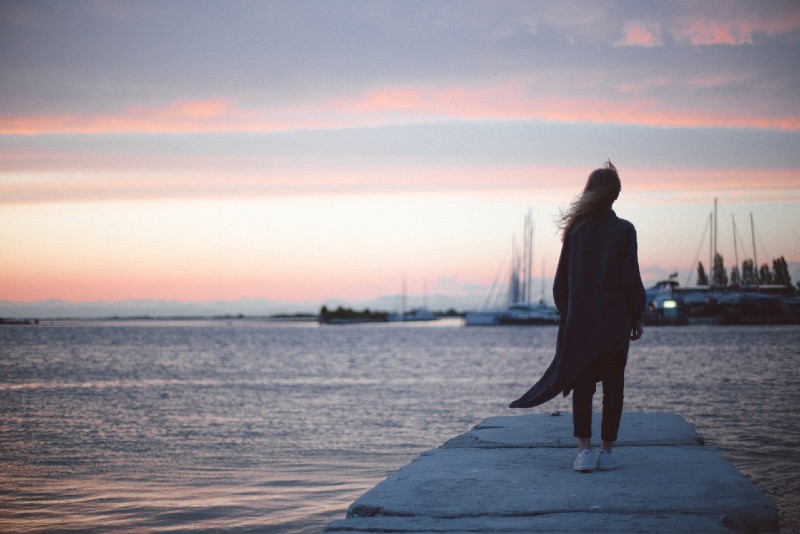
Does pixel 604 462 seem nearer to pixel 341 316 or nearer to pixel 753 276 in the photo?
pixel 753 276

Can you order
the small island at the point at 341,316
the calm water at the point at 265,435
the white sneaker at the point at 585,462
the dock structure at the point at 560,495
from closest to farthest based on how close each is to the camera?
the dock structure at the point at 560,495 → the white sneaker at the point at 585,462 → the calm water at the point at 265,435 → the small island at the point at 341,316

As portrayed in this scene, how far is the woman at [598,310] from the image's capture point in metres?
5.41

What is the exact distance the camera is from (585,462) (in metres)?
5.37

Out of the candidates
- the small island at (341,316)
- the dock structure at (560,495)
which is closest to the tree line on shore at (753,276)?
the small island at (341,316)

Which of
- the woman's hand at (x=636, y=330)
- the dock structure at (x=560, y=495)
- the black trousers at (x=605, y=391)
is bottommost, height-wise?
the dock structure at (x=560, y=495)

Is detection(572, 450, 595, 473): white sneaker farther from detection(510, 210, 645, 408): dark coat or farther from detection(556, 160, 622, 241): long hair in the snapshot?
detection(556, 160, 622, 241): long hair

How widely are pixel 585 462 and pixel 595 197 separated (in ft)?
5.60

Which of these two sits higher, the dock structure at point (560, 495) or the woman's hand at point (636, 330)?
the woman's hand at point (636, 330)

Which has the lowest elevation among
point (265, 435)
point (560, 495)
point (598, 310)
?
point (265, 435)

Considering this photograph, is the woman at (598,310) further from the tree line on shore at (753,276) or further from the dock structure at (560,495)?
the tree line on shore at (753,276)

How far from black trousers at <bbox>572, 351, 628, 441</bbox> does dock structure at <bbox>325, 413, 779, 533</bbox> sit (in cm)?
29

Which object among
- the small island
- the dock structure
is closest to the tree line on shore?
the small island

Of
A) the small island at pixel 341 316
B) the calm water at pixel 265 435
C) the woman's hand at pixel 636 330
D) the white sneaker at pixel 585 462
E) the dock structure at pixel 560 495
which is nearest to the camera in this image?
the dock structure at pixel 560 495

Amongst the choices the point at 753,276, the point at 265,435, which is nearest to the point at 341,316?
the point at 753,276
